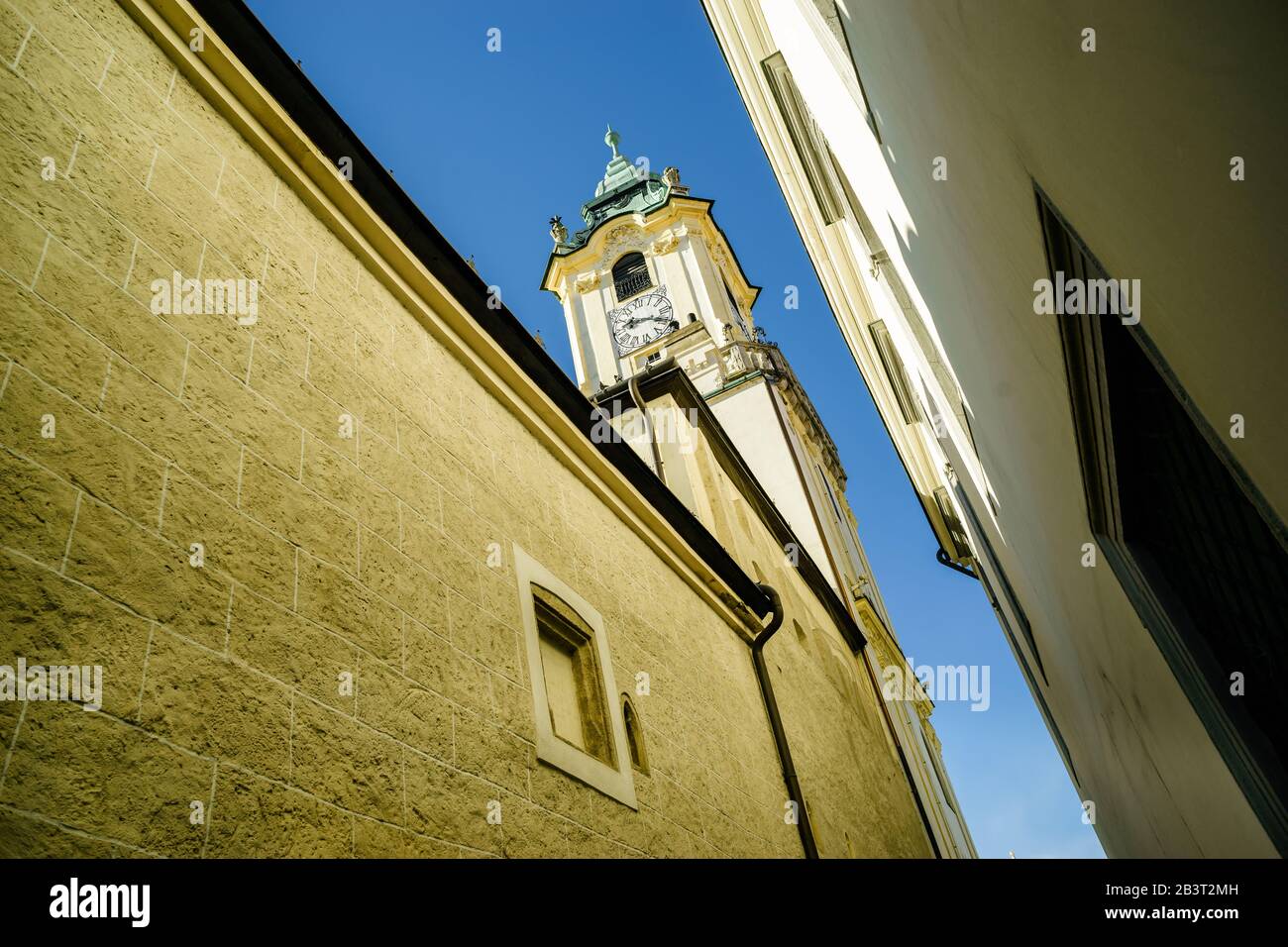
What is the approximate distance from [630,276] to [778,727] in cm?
2460

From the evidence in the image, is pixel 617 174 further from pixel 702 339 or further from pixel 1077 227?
pixel 1077 227

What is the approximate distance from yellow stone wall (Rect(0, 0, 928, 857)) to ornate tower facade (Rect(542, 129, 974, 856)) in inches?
262

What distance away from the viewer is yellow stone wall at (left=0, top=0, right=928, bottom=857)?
2.33m

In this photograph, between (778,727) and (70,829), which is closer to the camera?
(70,829)

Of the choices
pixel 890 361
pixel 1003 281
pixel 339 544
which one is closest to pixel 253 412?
pixel 339 544

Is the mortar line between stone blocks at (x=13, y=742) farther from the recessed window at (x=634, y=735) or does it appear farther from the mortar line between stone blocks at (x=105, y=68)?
the recessed window at (x=634, y=735)

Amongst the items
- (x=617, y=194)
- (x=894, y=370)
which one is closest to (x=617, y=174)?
(x=617, y=194)

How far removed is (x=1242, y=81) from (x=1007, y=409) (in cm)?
446

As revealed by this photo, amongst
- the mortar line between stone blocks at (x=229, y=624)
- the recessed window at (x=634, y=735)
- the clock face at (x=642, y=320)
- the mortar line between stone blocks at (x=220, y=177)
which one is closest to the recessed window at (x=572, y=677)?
the recessed window at (x=634, y=735)

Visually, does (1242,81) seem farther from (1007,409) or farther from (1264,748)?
(1007,409)

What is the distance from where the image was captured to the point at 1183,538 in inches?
149

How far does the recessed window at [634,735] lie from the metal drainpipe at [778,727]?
8.97 ft

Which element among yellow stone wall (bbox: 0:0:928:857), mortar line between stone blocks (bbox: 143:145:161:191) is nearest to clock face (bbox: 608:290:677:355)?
yellow stone wall (bbox: 0:0:928:857)

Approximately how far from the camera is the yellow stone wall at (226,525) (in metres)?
2.33
